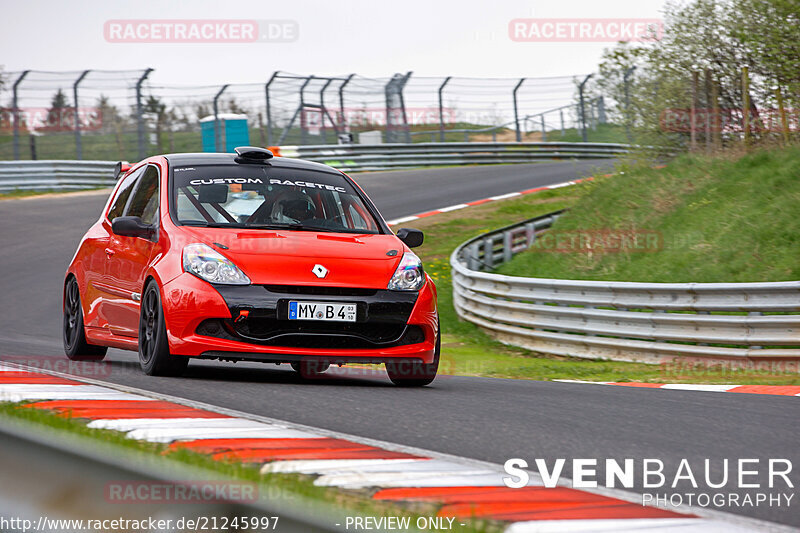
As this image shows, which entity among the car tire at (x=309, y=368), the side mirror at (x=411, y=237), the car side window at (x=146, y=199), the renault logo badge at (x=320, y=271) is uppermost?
the car side window at (x=146, y=199)

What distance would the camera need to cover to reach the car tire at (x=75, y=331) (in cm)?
848

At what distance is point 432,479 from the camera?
3.26 meters

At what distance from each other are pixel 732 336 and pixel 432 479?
8318 mm

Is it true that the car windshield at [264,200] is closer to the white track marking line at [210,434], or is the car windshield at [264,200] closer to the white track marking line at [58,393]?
the white track marking line at [58,393]

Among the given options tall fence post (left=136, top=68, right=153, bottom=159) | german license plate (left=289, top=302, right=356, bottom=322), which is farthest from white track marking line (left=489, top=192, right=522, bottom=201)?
german license plate (left=289, top=302, right=356, bottom=322)

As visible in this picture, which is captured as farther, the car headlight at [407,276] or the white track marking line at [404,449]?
the car headlight at [407,276]

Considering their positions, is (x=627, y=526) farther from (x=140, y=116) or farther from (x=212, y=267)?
(x=140, y=116)

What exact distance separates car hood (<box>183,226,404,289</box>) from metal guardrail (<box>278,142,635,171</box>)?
972 inches

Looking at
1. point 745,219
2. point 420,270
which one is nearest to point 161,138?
point 745,219

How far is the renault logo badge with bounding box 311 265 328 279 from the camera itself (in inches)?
262

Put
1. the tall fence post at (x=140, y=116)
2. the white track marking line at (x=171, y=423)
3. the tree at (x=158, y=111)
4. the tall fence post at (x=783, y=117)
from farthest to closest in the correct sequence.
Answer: the tree at (x=158, y=111) → the tall fence post at (x=140, y=116) → the tall fence post at (x=783, y=117) → the white track marking line at (x=171, y=423)

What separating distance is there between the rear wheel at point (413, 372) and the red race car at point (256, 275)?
11 millimetres

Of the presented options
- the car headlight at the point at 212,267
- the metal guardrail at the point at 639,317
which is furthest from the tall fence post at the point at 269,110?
the car headlight at the point at 212,267

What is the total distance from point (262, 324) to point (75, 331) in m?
2.70
